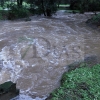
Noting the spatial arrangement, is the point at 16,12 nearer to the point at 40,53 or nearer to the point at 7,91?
the point at 40,53

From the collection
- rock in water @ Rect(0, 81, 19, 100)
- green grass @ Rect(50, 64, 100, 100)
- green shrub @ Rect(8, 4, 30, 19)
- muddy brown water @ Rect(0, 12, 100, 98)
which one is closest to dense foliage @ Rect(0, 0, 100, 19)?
green shrub @ Rect(8, 4, 30, 19)

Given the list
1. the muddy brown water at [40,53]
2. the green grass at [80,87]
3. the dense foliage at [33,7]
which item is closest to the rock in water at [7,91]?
the muddy brown water at [40,53]

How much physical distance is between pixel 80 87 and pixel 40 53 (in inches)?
151

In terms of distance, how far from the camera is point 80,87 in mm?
4828

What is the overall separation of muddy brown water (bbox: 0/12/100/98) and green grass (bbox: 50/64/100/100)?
2.00ft

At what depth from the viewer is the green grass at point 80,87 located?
14.5 feet

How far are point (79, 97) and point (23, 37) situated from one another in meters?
7.29

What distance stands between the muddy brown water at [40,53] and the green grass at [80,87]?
0.61m

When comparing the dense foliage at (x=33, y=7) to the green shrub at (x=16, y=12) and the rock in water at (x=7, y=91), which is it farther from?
the rock in water at (x=7, y=91)

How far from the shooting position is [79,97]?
441 cm

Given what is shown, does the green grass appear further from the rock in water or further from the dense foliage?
the dense foliage

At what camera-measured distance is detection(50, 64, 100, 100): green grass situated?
14.5 feet

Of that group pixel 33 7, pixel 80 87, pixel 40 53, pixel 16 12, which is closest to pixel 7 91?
pixel 80 87

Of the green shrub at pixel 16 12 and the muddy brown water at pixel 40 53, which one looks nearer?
the muddy brown water at pixel 40 53
